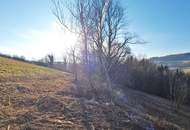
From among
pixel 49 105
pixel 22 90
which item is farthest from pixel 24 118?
pixel 22 90

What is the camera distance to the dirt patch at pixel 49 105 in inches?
347

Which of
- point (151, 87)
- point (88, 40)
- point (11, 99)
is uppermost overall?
point (88, 40)

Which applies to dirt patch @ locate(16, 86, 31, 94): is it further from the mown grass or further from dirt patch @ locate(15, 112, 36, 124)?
dirt patch @ locate(15, 112, 36, 124)

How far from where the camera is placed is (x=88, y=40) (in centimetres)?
1552

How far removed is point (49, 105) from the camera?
9305 millimetres

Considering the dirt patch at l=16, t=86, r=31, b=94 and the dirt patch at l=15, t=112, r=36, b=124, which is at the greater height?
the dirt patch at l=16, t=86, r=31, b=94

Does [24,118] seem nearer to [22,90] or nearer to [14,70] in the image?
[22,90]

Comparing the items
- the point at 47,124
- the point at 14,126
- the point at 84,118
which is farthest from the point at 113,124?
the point at 14,126

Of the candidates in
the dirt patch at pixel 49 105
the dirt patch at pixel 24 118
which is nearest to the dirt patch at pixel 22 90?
the dirt patch at pixel 49 105

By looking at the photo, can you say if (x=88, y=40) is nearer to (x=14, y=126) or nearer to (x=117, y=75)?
(x=14, y=126)

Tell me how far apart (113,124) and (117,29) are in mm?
11748

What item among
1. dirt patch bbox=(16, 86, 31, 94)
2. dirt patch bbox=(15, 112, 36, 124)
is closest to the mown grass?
dirt patch bbox=(16, 86, 31, 94)

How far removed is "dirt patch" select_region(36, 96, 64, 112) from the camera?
28.9 ft

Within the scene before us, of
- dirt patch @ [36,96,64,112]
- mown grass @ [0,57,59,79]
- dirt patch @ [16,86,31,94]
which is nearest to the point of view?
dirt patch @ [36,96,64,112]
